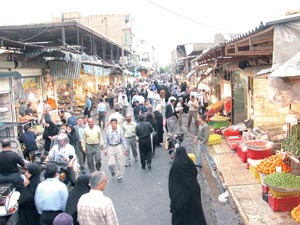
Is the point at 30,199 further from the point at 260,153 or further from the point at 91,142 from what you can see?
the point at 260,153

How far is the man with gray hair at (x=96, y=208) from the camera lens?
430 centimetres

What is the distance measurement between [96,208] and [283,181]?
12.0 ft

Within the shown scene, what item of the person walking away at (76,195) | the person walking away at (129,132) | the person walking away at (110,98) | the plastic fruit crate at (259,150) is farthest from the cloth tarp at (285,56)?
the person walking away at (110,98)

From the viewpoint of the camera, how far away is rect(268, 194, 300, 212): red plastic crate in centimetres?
636

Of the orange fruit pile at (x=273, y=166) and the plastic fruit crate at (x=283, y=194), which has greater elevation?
the orange fruit pile at (x=273, y=166)

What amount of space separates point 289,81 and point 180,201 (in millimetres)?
2533

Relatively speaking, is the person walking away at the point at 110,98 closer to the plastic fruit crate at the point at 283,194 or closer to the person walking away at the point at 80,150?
the person walking away at the point at 80,150

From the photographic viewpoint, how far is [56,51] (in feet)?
42.0

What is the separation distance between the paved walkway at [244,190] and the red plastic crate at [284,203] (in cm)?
8

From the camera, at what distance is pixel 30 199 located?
534 centimetres

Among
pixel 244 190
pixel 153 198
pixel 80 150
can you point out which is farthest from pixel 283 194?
pixel 80 150

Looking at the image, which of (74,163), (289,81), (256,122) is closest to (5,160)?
(74,163)

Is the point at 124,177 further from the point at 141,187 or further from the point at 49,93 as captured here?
the point at 49,93

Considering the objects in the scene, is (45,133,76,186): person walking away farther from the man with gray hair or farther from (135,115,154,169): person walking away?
the man with gray hair
